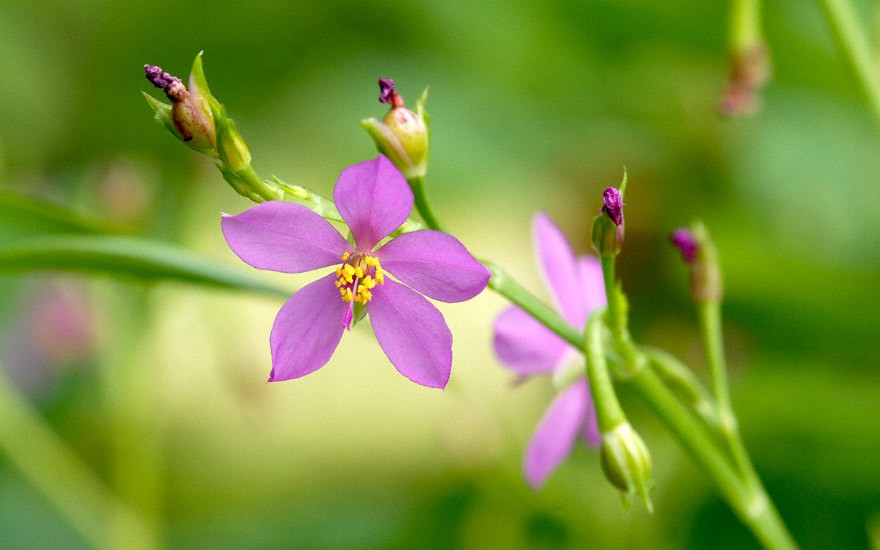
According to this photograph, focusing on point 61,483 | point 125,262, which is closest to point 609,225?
point 125,262

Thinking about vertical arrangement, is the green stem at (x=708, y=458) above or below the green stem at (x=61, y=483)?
above

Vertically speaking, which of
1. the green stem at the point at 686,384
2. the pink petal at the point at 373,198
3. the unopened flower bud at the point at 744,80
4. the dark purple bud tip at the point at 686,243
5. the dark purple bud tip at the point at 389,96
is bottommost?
the green stem at the point at 686,384

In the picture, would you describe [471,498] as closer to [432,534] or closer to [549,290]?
[432,534]

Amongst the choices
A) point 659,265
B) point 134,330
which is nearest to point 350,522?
point 134,330

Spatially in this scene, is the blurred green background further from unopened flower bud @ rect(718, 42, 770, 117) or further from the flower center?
the flower center

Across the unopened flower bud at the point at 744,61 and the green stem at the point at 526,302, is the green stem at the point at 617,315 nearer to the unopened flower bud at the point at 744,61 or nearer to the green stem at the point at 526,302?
the green stem at the point at 526,302

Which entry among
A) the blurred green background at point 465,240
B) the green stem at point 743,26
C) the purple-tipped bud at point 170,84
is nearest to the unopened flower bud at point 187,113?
the purple-tipped bud at point 170,84
